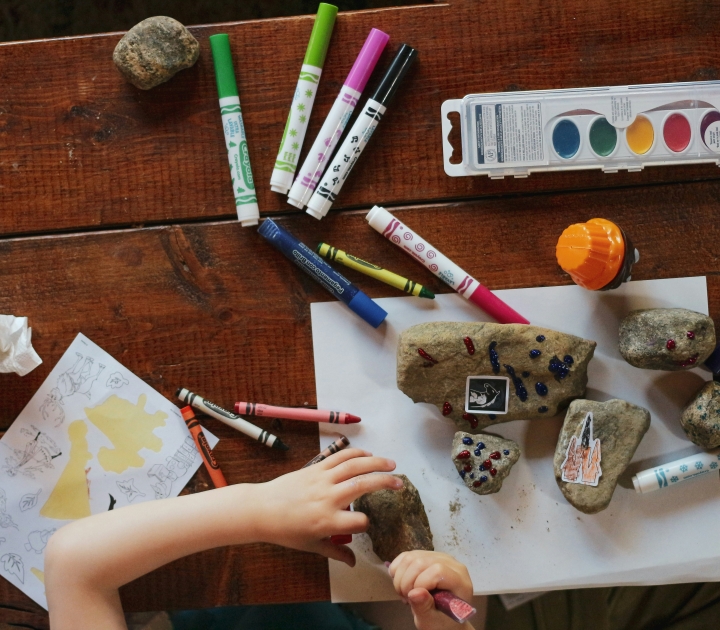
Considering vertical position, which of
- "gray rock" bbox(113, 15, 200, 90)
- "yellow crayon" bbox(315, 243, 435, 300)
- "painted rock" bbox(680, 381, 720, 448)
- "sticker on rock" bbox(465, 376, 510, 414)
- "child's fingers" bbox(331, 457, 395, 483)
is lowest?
"child's fingers" bbox(331, 457, 395, 483)

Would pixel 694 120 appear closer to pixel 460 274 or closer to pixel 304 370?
pixel 460 274

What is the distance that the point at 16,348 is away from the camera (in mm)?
838

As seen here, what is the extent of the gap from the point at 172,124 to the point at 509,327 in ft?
1.63

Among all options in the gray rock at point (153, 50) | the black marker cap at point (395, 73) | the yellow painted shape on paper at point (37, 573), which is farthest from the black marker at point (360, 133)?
the yellow painted shape on paper at point (37, 573)

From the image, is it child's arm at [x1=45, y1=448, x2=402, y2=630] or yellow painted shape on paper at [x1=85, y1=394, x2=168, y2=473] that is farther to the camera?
yellow painted shape on paper at [x1=85, y1=394, x2=168, y2=473]

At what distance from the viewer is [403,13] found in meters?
0.82

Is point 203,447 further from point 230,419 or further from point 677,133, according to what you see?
point 677,133

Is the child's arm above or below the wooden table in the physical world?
below

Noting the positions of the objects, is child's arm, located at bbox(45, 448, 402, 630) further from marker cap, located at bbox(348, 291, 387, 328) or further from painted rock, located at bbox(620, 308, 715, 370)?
painted rock, located at bbox(620, 308, 715, 370)

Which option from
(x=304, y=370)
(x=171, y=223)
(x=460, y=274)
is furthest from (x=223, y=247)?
(x=460, y=274)

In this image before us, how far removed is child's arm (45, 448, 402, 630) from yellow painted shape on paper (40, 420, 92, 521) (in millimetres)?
78

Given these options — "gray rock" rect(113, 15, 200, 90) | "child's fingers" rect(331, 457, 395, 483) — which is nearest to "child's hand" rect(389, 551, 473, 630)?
"child's fingers" rect(331, 457, 395, 483)

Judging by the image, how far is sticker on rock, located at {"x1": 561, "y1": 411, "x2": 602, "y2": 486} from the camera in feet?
2.60

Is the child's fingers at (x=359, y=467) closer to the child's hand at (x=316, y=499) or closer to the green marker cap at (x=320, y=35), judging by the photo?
the child's hand at (x=316, y=499)
